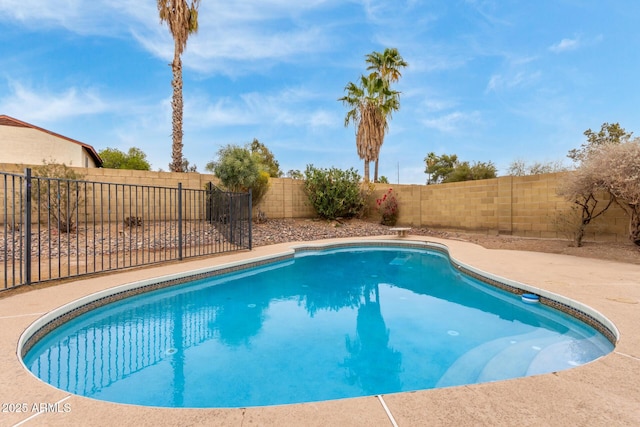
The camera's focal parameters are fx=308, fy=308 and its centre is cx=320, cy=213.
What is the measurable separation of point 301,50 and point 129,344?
12.5 meters

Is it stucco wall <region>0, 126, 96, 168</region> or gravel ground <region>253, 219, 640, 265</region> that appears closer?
gravel ground <region>253, 219, 640, 265</region>

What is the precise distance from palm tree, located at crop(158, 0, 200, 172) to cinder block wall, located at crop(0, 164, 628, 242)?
1.21 m

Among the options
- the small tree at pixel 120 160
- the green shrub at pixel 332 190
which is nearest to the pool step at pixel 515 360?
the green shrub at pixel 332 190

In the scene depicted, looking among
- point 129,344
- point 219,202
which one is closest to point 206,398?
point 129,344

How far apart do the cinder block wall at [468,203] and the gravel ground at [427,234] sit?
34 cm

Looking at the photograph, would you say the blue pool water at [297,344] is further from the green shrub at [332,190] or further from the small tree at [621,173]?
the green shrub at [332,190]

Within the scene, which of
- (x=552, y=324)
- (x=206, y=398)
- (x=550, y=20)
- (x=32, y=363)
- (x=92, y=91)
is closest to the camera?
(x=206, y=398)

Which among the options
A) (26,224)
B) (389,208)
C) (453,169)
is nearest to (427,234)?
(389,208)

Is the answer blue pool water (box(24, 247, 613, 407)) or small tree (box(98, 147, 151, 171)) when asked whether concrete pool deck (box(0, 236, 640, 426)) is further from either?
small tree (box(98, 147, 151, 171))

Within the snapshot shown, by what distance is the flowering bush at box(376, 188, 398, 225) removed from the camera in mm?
13828

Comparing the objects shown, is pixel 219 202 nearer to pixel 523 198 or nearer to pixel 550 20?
pixel 523 198

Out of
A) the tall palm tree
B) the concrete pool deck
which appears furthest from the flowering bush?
the concrete pool deck

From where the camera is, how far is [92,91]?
576 inches

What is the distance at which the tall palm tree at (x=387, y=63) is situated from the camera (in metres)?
17.9
